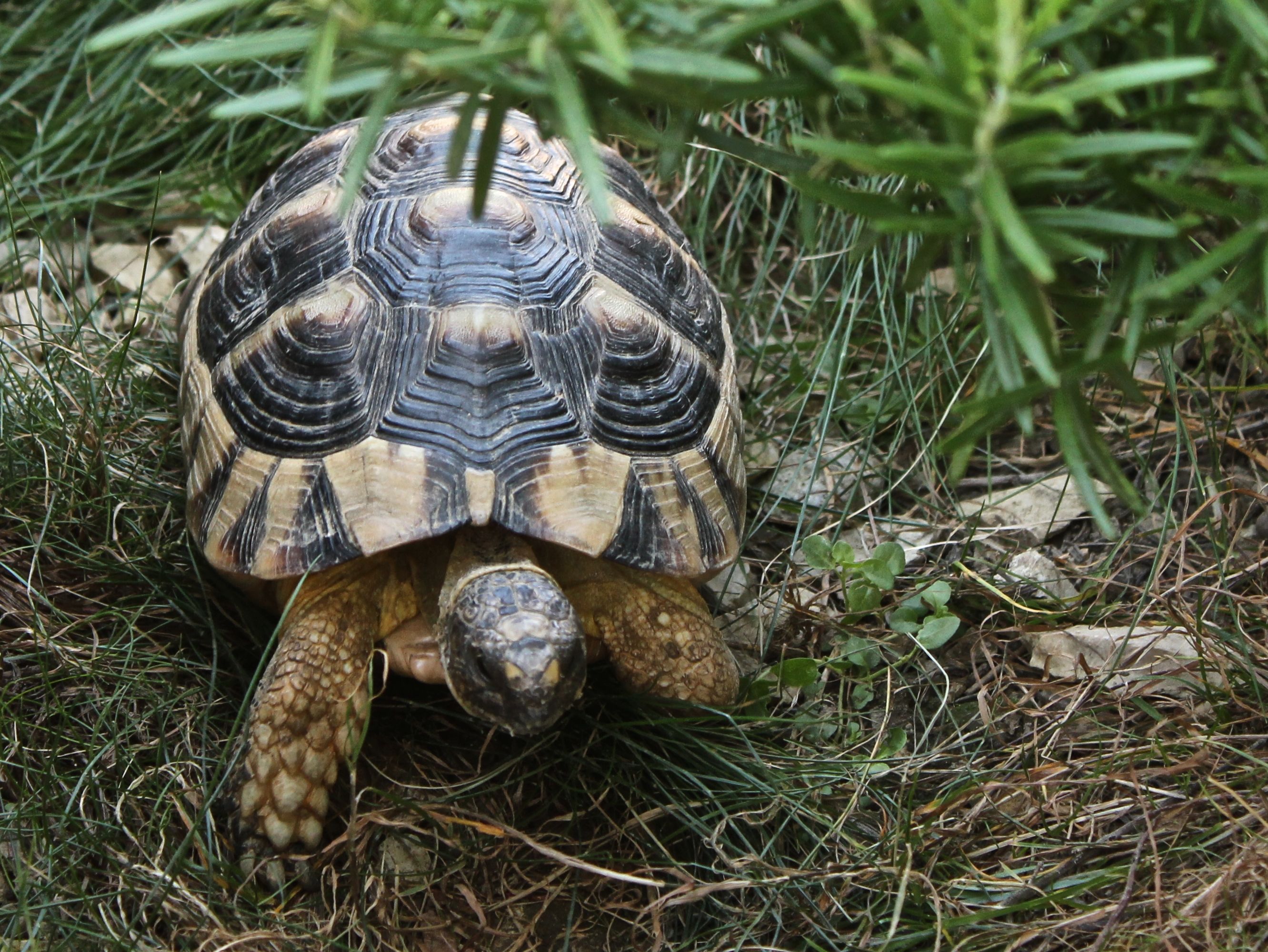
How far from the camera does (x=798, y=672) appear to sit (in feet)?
8.04

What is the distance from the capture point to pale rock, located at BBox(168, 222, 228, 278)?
3.43 m

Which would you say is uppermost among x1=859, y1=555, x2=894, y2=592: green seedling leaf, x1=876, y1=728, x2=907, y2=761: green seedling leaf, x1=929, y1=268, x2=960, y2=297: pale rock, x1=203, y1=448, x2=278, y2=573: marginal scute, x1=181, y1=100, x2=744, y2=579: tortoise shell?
x1=181, y1=100, x2=744, y2=579: tortoise shell

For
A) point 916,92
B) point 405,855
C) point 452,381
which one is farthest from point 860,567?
point 916,92

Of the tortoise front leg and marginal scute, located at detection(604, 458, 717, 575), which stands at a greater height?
marginal scute, located at detection(604, 458, 717, 575)

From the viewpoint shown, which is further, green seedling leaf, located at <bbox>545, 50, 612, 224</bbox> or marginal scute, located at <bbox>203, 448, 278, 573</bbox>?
marginal scute, located at <bbox>203, 448, 278, 573</bbox>

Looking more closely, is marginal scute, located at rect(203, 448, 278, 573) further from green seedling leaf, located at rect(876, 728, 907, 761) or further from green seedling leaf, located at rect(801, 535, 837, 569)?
green seedling leaf, located at rect(876, 728, 907, 761)

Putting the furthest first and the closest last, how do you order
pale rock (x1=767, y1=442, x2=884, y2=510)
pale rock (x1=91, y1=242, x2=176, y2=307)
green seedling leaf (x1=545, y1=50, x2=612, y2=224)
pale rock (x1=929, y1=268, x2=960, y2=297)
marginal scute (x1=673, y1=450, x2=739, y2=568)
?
pale rock (x1=91, y1=242, x2=176, y2=307)
pale rock (x1=929, y1=268, x2=960, y2=297)
pale rock (x1=767, y1=442, x2=884, y2=510)
marginal scute (x1=673, y1=450, x2=739, y2=568)
green seedling leaf (x1=545, y1=50, x2=612, y2=224)

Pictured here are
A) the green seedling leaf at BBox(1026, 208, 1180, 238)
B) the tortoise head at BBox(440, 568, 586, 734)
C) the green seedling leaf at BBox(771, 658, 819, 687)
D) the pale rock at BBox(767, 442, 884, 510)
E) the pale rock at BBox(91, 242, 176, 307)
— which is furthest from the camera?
the pale rock at BBox(91, 242, 176, 307)

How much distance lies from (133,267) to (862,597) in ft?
7.46

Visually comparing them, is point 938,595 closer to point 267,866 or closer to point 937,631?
point 937,631

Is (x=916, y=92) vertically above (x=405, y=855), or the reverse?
(x=916, y=92)

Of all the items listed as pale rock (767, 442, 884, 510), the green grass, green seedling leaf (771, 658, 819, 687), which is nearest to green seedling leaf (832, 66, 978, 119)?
the green grass

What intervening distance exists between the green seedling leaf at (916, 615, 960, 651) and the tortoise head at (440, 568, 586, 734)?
827mm

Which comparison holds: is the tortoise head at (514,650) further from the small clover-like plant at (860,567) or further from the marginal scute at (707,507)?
the small clover-like plant at (860,567)
